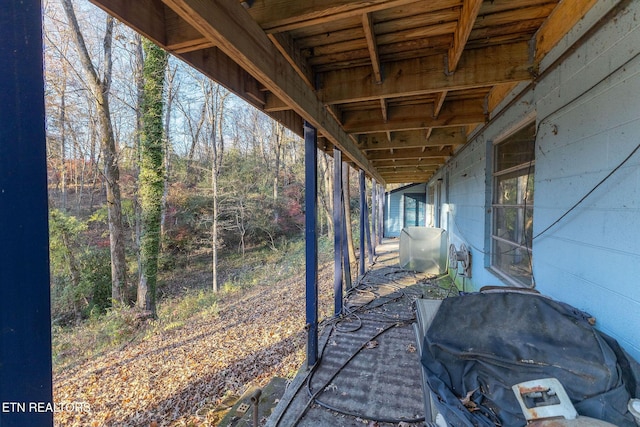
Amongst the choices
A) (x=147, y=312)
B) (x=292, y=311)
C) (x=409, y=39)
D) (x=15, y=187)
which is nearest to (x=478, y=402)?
(x=15, y=187)

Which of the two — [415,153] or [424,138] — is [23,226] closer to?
[424,138]

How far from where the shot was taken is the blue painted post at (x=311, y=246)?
2.86 meters

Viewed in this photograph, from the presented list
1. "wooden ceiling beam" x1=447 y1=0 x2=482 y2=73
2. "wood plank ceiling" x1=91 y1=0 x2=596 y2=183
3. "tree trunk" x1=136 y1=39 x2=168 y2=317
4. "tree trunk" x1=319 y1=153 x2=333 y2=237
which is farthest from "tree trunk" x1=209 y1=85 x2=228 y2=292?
"wooden ceiling beam" x1=447 y1=0 x2=482 y2=73

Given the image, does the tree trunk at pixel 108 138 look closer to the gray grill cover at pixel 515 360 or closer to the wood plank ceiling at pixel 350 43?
the wood plank ceiling at pixel 350 43

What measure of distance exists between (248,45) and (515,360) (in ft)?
6.87

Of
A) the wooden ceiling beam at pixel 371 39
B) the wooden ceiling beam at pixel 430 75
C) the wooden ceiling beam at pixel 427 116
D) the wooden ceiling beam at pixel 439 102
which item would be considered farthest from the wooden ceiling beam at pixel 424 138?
the wooden ceiling beam at pixel 371 39

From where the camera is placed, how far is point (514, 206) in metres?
2.95

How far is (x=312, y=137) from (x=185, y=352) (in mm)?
4402

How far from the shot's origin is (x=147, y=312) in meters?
6.86

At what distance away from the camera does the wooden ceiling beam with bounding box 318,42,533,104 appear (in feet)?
7.17

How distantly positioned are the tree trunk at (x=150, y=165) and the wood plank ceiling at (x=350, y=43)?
528 cm

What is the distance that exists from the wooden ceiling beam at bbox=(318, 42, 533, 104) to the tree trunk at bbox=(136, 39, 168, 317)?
6.03 m

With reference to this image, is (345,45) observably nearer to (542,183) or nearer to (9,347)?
(542,183)

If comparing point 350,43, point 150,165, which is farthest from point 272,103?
point 150,165
